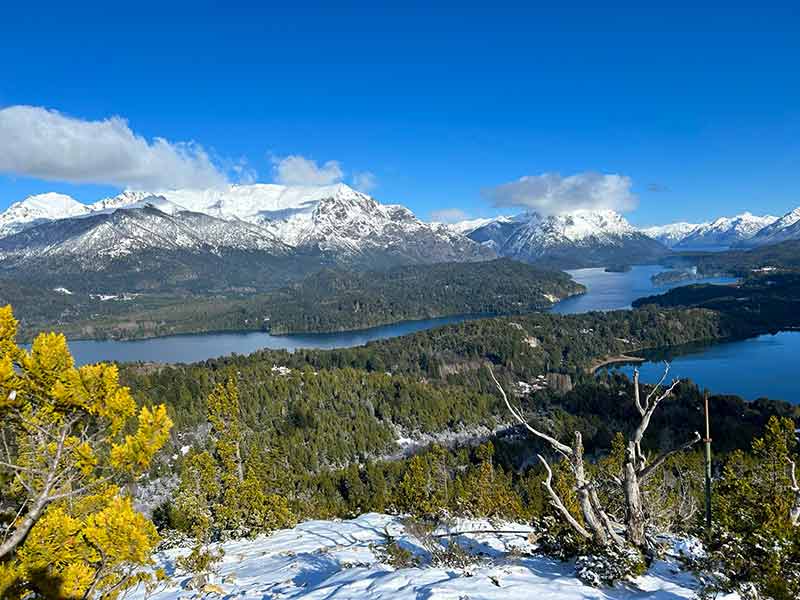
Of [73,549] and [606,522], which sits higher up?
[73,549]

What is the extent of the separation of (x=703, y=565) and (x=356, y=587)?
781cm

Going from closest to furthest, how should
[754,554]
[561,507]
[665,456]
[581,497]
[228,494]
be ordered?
1. [754,554]
2. [665,456]
3. [581,497]
4. [561,507]
5. [228,494]

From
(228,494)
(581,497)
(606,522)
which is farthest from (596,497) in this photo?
(228,494)

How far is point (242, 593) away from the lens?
569 inches

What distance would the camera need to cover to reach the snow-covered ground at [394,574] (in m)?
10.5

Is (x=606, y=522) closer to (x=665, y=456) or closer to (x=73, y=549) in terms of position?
(x=665, y=456)

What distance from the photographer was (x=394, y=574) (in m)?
12.7

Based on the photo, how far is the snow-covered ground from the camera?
10469 millimetres

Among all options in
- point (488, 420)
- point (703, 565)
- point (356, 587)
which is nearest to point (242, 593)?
point (356, 587)

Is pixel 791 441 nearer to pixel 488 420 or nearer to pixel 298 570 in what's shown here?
pixel 298 570

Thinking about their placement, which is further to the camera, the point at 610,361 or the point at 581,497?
the point at 610,361

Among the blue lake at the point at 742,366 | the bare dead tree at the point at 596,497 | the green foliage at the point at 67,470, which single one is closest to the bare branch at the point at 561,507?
the bare dead tree at the point at 596,497

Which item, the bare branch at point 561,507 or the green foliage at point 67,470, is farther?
the bare branch at point 561,507

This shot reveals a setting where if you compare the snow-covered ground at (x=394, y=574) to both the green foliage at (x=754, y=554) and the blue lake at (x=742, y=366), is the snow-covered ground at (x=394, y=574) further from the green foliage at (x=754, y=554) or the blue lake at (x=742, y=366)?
the blue lake at (x=742, y=366)
